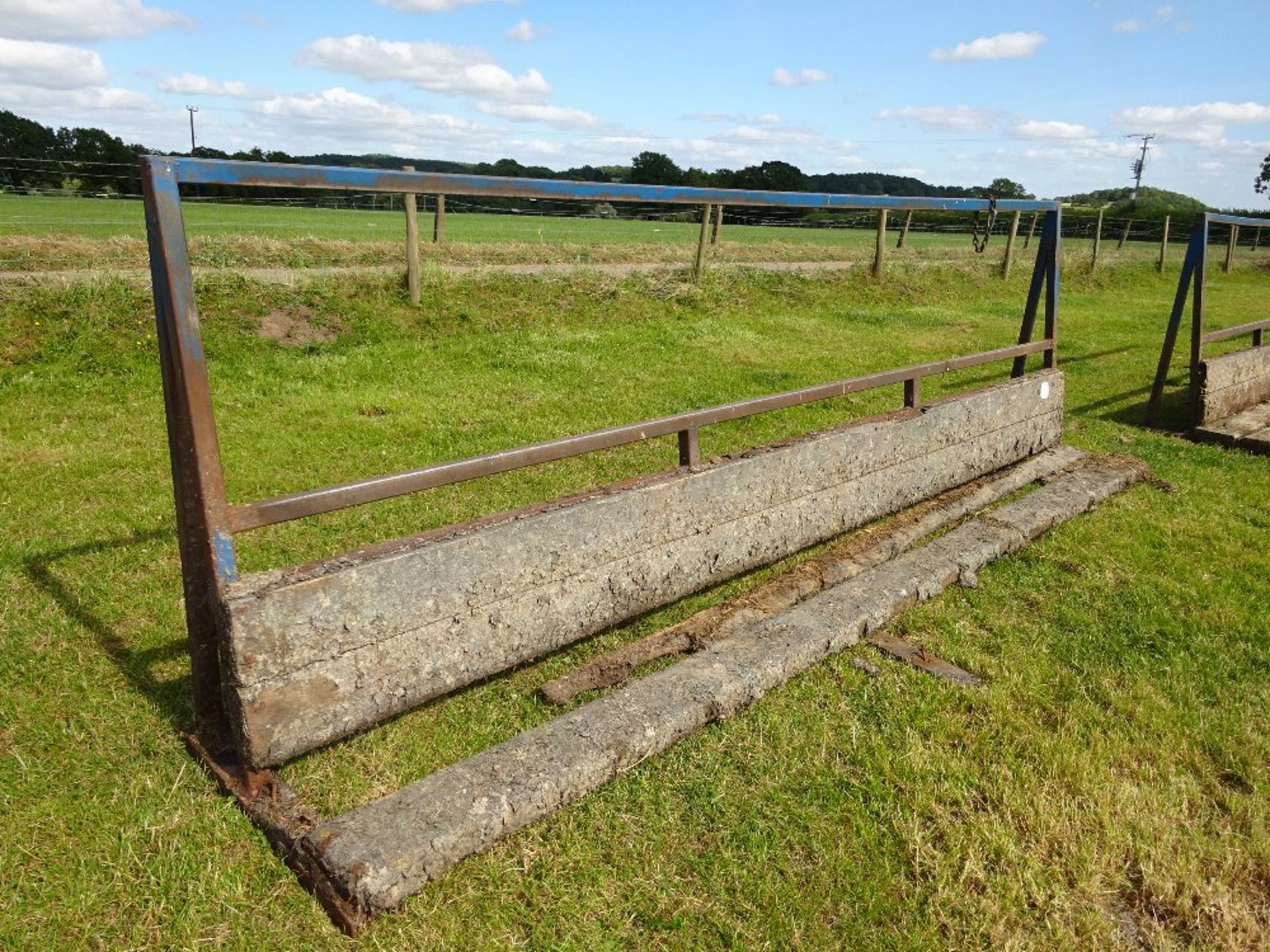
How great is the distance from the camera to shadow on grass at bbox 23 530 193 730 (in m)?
3.02

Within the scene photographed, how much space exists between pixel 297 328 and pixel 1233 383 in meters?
8.63

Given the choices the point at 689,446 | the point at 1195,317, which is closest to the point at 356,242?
the point at 1195,317

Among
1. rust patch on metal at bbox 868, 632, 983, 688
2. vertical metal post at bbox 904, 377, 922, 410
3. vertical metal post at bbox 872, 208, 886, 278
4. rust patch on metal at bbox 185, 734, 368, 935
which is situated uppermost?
vertical metal post at bbox 872, 208, 886, 278

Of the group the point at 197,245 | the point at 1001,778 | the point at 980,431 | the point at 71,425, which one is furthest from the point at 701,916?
the point at 197,245

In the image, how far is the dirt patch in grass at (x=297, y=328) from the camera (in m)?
8.57

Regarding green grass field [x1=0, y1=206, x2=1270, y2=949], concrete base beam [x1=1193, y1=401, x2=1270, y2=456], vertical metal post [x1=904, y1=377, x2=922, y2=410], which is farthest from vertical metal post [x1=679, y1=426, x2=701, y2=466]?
concrete base beam [x1=1193, y1=401, x2=1270, y2=456]

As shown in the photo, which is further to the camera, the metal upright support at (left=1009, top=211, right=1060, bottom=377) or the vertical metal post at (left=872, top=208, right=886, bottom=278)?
the vertical metal post at (left=872, top=208, right=886, bottom=278)

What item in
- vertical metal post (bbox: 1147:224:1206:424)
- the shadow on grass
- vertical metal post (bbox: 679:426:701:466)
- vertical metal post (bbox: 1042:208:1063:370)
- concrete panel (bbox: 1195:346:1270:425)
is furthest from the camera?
vertical metal post (bbox: 1147:224:1206:424)

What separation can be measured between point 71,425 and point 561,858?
5.60 meters

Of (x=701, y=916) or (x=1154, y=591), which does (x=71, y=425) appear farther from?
(x=1154, y=591)

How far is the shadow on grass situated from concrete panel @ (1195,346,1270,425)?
23.9ft

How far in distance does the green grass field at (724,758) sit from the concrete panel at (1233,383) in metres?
0.63

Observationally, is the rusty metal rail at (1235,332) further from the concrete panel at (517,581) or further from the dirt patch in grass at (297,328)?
the dirt patch in grass at (297,328)

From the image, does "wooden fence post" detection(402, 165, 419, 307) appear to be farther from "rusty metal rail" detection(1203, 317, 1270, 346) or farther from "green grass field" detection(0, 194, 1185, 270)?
"rusty metal rail" detection(1203, 317, 1270, 346)
